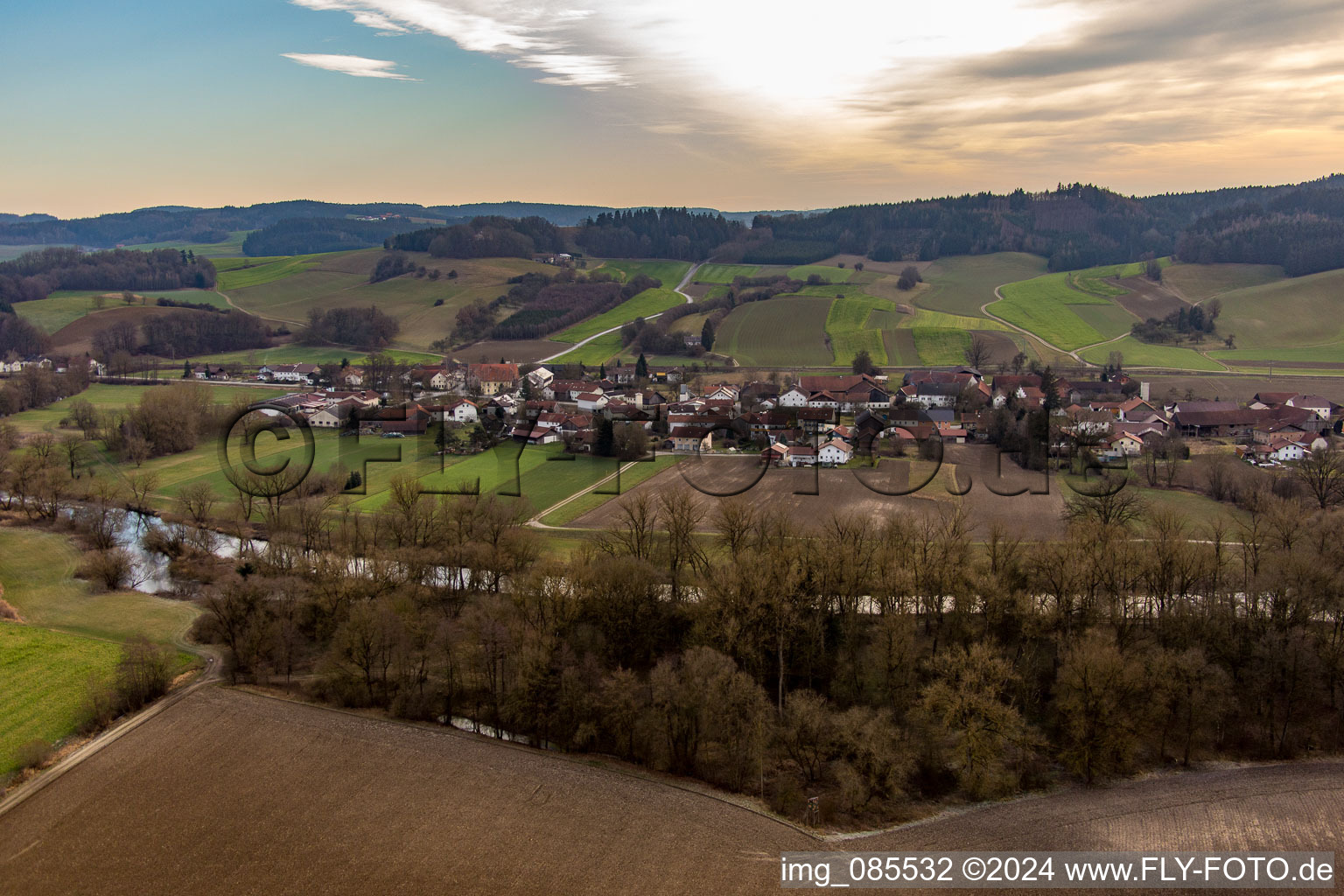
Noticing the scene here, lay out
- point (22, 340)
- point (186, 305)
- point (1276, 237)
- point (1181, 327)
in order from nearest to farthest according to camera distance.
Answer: point (22, 340), point (1181, 327), point (186, 305), point (1276, 237)

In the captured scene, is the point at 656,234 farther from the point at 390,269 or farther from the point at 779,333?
the point at 779,333

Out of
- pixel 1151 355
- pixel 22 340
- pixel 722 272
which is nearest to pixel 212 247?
pixel 22 340

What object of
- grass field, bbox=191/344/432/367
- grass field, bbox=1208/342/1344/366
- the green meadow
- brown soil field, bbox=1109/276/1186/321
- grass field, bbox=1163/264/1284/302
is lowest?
grass field, bbox=191/344/432/367

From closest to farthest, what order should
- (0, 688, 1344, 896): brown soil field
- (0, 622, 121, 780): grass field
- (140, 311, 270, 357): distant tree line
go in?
(0, 688, 1344, 896): brown soil field, (0, 622, 121, 780): grass field, (140, 311, 270, 357): distant tree line

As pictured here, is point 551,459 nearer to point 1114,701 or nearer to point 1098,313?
point 1114,701

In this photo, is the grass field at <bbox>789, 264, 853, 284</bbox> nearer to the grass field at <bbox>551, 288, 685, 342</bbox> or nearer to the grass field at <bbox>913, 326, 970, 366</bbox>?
the grass field at <bbox>551, 288, 685, 342</bbox>

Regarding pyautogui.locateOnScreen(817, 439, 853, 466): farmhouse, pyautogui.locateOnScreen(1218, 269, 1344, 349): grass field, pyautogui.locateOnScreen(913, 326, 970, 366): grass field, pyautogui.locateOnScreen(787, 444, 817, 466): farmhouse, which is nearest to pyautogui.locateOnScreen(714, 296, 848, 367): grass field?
pyautogui.locateOnScreen(913, 326, 970, 366): grass field

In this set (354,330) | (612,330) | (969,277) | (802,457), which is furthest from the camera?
(969,277)
